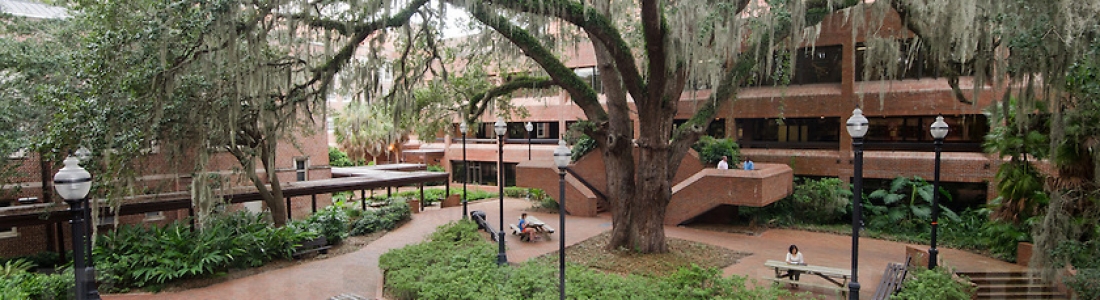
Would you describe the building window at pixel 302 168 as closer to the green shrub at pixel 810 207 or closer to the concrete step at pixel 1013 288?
the green shrub at pixel 810 207

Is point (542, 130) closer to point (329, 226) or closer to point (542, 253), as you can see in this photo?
point (329, 226)

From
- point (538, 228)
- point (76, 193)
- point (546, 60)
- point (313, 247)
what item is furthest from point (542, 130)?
point (76, 193)

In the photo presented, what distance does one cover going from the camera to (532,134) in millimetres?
33156

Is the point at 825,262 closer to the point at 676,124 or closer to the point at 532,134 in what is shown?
the point at 676,124

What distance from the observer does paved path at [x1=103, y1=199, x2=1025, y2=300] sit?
12.1 m

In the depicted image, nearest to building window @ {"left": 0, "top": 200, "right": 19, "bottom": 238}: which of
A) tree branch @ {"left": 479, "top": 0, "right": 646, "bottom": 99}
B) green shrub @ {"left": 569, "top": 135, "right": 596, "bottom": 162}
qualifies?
tree branch @ {"left": 479, "top": 0, "right": 646, "bottom": 99}

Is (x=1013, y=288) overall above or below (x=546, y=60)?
below

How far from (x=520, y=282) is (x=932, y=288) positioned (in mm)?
6833

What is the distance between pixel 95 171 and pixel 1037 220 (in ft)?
62.3

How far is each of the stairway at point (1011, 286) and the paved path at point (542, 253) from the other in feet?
1.47

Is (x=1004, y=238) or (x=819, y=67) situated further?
(x=819, y=67)

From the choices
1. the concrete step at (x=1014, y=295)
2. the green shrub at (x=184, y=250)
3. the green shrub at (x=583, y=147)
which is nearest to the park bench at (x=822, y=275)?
the concrete step at (x=1014, y=295)

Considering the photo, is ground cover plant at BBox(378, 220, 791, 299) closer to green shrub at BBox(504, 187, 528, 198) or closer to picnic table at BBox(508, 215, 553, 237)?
picnic table at BBox(508, 215, 553, 237)

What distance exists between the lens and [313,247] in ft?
52.8
